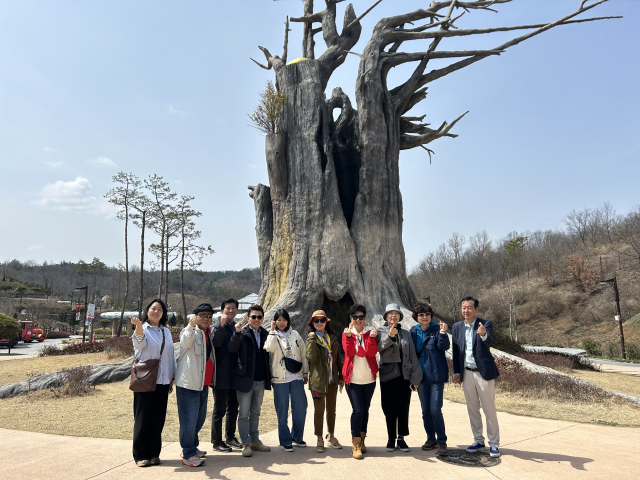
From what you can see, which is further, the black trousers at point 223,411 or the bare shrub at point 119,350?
the bare shrub at point 119,350

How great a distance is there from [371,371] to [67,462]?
3332mm

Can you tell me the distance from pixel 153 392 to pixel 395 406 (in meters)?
2.64

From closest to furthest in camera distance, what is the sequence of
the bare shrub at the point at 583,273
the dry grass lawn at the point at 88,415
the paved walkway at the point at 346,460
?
the paved walkway at the point at 346,460, the dry grass lawn at the point at 88,415, the bare shrub at the point at 583,273

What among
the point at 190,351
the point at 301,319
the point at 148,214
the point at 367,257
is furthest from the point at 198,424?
the point at 148,214

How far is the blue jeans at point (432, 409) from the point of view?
15.6ft

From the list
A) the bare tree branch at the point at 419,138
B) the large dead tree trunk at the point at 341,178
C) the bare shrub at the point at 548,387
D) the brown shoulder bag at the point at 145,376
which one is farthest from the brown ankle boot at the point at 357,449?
the bare tree branch at the point at 419,138

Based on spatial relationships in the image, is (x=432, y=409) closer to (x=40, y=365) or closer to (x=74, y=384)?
(x=74, y=384)

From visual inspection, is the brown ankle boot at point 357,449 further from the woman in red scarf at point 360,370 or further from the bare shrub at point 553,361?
the bare shrub at point 553,361

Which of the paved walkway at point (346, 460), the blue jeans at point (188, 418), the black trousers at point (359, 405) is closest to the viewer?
the paved walkway at point (346, 460)

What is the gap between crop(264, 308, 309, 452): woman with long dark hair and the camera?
16.3 ft

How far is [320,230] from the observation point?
45.0 feet

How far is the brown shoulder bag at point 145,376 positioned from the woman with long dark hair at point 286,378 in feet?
4.01

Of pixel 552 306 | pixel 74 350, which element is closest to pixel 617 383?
pixel 74 350

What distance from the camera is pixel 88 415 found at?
22.7 ft
